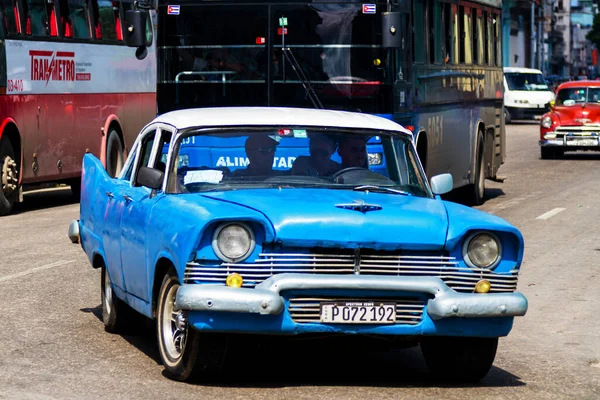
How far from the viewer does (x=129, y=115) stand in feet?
81.4

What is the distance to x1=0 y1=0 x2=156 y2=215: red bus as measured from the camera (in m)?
19.9

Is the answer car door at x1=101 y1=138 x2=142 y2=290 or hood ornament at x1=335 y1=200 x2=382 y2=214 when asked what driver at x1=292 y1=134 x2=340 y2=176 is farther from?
car door at x1=101 y1=138 x2=142 y2=290

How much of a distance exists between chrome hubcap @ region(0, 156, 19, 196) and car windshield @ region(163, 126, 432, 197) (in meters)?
11.8

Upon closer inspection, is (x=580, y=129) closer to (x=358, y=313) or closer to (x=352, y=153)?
(x=352, y=153)

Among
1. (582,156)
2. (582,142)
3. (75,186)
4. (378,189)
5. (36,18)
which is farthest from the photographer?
(582,156)

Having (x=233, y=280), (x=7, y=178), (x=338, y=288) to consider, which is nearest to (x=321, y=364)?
(x=338, y=288)

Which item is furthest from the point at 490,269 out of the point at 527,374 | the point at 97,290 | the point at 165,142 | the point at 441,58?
the point at 441,58

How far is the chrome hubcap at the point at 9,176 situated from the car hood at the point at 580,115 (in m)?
16.6

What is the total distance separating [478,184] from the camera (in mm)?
21625

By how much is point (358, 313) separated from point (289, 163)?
1455mm

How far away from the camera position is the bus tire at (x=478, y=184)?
2142cm

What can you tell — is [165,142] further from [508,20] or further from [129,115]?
[508,20]

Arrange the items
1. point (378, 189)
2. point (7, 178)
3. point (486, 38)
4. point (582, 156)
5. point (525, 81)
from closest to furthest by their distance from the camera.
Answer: point (378, 189) < point (7, 178) < point (486, 38) < point (582, 156) < point (525, 81)

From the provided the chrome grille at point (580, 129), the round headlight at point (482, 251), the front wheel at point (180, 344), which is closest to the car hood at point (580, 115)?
the chrome grille at point (580, 129)
